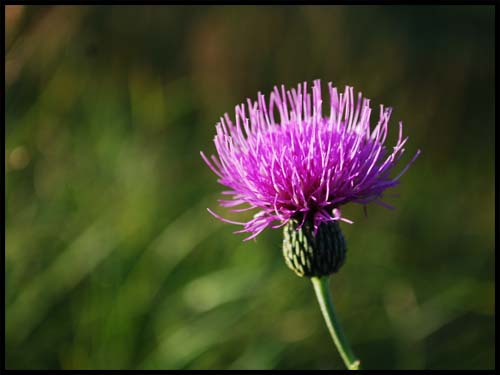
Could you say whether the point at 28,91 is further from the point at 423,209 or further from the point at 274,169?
the point at 423,209

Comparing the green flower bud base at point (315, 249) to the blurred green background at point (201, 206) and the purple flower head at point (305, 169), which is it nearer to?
the purple flower head at point (305, 169)

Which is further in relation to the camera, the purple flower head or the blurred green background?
the blurred green background

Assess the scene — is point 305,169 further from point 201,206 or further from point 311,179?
point 201,206

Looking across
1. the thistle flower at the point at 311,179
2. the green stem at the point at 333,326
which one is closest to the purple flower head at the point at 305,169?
the thistle flower at the point at 311,179

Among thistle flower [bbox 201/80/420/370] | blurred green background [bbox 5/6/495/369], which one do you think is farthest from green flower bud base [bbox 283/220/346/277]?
blurred green background [bbox 5/6/495/369]

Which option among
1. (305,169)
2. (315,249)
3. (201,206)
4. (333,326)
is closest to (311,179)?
(305,169)

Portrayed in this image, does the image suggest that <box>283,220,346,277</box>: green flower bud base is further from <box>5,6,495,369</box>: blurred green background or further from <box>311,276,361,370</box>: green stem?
<box>5,6,495,369</box>: blurred green background
